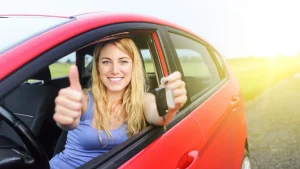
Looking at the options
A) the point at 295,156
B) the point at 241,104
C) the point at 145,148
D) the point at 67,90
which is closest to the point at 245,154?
the point at 241,104

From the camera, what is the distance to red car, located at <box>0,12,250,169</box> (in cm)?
120

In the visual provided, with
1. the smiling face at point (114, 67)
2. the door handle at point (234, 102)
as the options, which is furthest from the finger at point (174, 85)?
the door handle at point (234, 102)

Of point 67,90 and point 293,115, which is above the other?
point 67,90

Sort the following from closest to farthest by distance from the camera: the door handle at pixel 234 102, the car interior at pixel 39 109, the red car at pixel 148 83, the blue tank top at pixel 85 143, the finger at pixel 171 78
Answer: the red car at pixel 148 83, the finger at pixel 171 78, the blue tank top at pixel 85 143, the car interior at pixel 39 109, the door handle at pixel 234 102

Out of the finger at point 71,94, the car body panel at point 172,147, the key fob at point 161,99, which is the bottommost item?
the car body panel at point 172,147

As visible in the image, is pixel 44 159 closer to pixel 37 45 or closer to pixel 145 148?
pixel 37 45

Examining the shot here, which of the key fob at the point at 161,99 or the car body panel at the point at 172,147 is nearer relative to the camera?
the key fob at the point at 161,99

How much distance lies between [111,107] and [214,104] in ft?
3.08

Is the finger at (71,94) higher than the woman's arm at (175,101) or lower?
higher

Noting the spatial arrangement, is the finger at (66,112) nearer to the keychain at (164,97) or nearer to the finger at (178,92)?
the keychain at (164,97)

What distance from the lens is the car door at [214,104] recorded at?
7.43 ft

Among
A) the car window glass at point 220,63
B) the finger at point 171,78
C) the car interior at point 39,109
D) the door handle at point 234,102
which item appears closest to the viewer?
the finger at point 171,78

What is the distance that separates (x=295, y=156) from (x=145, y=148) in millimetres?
3872

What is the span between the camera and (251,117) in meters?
7.39
